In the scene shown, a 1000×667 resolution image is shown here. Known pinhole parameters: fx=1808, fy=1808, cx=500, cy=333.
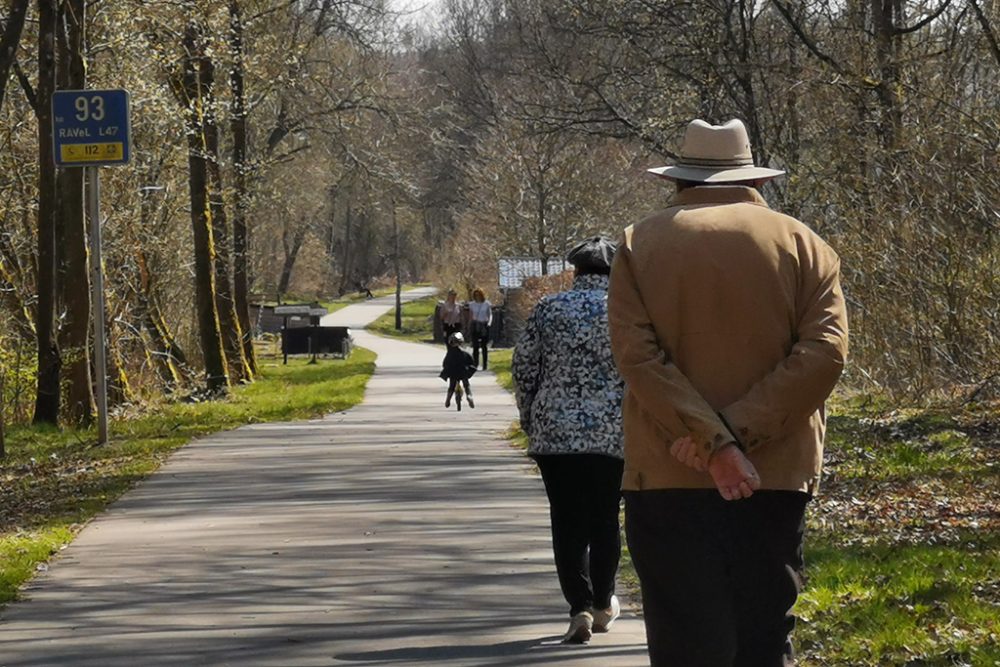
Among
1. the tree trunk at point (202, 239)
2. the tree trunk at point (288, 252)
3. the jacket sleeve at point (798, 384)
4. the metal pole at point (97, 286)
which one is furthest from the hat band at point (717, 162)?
the tree trunk at point (288, 252)

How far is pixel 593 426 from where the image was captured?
7457mm

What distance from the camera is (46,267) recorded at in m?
20.0

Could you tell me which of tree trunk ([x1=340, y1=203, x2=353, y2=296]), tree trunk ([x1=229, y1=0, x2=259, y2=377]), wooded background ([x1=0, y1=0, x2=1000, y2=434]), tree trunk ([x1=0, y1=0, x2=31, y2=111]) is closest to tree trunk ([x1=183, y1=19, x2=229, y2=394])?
wooded background ([x1=0, y1=0, x2=1000, y2=434])

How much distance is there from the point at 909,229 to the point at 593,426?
32.1ft

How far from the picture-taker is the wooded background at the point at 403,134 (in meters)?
16.5

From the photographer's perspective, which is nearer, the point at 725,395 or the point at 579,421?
the point at 725,395

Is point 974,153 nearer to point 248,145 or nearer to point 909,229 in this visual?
point 909,229

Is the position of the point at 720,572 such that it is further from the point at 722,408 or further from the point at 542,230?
the point at 542,230

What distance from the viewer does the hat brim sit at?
16.6 ft

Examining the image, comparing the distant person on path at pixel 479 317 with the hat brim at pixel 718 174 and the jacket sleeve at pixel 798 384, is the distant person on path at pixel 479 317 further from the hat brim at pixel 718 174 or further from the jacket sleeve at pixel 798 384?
the jacket sleeve at pixel 798 384

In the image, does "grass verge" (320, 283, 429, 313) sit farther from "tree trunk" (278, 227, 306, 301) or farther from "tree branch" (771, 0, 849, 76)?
"tree branch" (771, 0, 849, 76)

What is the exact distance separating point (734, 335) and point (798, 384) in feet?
0.74

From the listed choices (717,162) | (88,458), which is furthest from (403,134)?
(717,162)

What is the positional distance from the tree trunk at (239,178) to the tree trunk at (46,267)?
20.4ft
